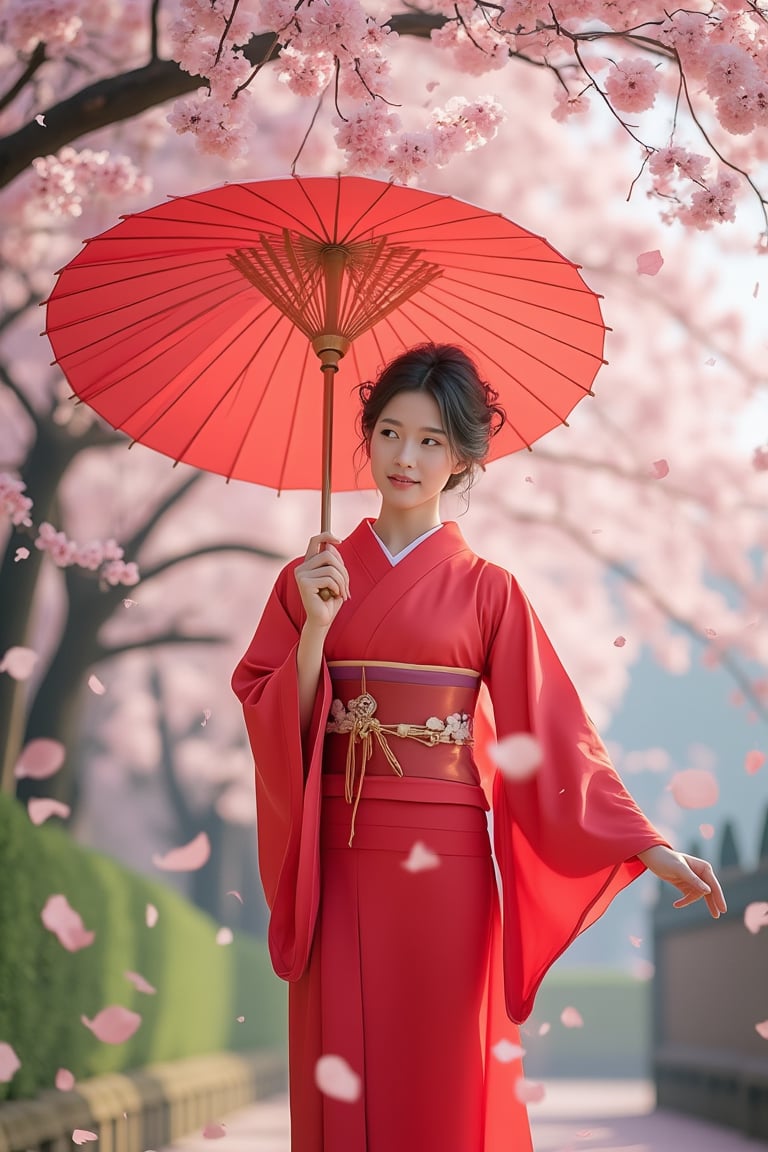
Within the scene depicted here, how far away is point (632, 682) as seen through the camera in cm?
4306

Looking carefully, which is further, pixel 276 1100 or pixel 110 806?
pixel 110 806

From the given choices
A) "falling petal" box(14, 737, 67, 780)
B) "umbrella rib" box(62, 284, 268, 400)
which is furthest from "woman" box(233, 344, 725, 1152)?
"falling petal" box(14, 737, 67, 780)

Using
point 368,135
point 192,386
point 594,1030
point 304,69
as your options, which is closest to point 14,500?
point 192,386

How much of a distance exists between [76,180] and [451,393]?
2.98 m

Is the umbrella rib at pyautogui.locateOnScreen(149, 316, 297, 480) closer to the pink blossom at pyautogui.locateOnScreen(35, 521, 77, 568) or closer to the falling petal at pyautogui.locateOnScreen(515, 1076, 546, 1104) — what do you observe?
the falling petal at pyautogui.locateOnScreen(515, 1076, 546, 1104)

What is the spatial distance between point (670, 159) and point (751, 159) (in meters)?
2.92

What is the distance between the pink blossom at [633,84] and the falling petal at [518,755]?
6.93 ft

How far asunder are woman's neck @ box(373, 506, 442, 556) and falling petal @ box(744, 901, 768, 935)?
4.11 m

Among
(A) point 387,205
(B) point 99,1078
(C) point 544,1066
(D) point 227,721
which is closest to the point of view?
(A) point 387,205

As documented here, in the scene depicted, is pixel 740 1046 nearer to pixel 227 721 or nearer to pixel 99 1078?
pixel 99 1078

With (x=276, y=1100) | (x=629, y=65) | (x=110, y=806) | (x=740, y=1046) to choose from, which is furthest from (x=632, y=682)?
(x=629, y=65)

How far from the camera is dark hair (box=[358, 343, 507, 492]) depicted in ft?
11.4

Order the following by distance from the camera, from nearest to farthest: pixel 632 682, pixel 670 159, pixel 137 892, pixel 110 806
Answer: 1. pixel 670 159
2. pixel 137 892
3. pixel 110 806
4. pixel 632 682

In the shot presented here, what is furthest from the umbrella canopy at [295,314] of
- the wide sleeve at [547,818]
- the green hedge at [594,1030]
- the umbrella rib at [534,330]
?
the green hedge at [594,1030]
